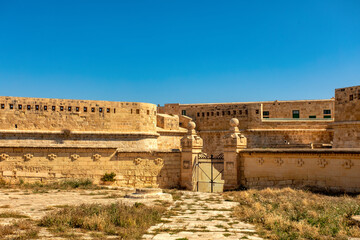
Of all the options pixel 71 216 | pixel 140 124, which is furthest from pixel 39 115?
pixel 71 216

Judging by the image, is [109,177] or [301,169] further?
[109,177]

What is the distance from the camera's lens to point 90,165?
1670 cm

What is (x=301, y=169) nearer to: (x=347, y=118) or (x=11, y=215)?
(x=347, y=118)

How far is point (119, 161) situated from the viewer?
1666cm

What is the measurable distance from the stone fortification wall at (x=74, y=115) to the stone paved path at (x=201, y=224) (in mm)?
13828

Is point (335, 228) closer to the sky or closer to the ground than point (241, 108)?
closer to the ground

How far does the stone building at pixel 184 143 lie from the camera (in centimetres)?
1389

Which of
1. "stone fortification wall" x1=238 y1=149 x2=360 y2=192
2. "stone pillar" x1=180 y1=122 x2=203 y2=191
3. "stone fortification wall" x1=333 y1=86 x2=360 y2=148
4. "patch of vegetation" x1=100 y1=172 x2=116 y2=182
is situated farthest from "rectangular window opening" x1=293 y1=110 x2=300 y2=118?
"patch of vegetation" x1=100 y1=172 x2=116 y2=182

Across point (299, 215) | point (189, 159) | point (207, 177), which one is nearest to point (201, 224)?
point (299, 215)

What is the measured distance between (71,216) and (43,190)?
698 centimetres

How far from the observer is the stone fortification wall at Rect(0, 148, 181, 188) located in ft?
54.2

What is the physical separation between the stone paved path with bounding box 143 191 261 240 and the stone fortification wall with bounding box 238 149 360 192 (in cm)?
321

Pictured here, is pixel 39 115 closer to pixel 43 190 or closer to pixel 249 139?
pixel 43 190

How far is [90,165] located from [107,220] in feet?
28.9
